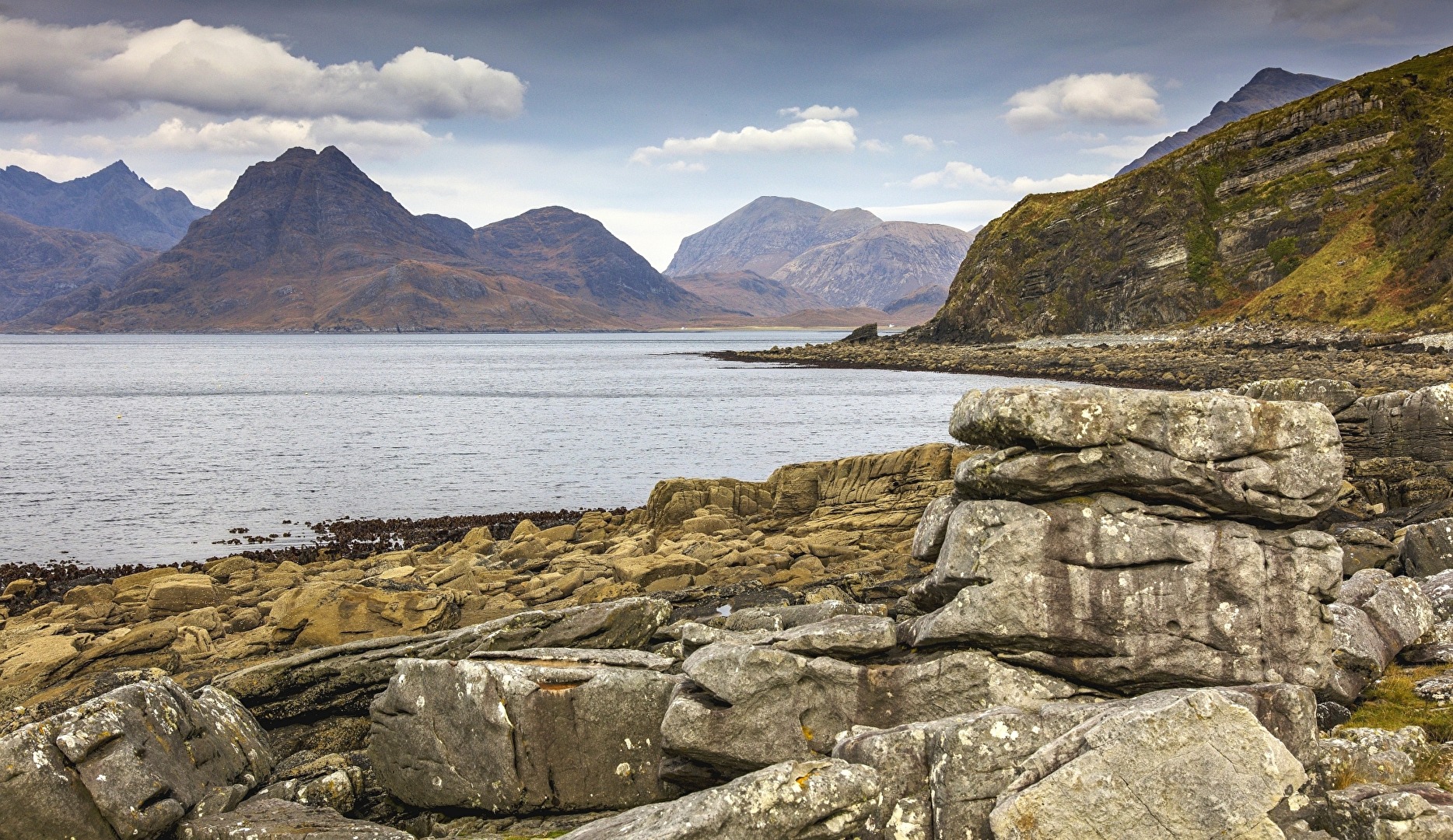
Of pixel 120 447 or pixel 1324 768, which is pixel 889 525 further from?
pixel 120 447

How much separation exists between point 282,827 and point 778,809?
640 centimetres

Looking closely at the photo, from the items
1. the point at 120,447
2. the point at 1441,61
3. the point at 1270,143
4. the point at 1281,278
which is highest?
the point at 1441,61

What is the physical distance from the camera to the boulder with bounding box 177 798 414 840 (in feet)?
36.3

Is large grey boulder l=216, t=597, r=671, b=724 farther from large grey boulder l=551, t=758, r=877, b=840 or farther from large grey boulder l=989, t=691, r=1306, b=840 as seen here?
large grey boulder l=989, t=691, r=1306, b=840

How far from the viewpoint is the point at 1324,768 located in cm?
1006

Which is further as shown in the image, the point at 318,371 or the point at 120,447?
the point at 318,371

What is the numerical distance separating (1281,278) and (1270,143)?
34.8m

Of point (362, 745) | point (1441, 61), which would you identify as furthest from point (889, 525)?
point (1441, 61)

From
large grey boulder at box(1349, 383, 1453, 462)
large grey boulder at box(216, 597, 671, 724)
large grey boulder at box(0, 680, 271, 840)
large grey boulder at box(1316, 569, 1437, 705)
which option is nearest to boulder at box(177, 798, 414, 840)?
large grey boulder at box(0, 680, 271, 840)

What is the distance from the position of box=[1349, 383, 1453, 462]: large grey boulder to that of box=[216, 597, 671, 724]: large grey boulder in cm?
2528

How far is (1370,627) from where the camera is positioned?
14.5m

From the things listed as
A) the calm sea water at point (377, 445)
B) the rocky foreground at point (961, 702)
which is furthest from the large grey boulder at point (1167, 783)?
the calm sea water at point (377, 445)

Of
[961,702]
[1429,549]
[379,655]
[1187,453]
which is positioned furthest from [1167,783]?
[1429,549]

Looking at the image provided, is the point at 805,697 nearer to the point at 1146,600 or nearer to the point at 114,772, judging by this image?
the point at 1146,600
